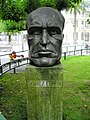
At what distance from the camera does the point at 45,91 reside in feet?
15.7

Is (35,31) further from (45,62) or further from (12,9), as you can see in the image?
(12,9)

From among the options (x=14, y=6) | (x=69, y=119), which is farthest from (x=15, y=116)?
(x=14, y=6)

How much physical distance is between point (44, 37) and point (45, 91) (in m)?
1.11

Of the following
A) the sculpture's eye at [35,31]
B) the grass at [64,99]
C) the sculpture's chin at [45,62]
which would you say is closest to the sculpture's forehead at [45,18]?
the sculpture's eye at [35,31]

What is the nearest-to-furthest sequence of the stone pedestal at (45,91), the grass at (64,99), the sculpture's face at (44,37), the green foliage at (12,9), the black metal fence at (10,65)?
1. the stone pedestal at (45,91)
2. the sculpture's face at (44,37)
3. the grass at (64,99)
4. the green foliage at (12,9)
5. the black metal fence at (10,65)

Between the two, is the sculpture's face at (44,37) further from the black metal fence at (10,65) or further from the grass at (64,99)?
the black metal fence at (10,65)

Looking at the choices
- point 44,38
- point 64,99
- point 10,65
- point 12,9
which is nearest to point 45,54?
point 44,38

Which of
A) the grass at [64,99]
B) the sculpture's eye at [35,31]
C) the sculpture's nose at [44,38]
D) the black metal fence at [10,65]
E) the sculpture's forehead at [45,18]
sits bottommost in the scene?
the grass at [64,99]

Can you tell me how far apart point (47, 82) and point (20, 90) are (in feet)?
11.0

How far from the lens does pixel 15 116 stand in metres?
5.70

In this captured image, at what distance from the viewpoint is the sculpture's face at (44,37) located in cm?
487

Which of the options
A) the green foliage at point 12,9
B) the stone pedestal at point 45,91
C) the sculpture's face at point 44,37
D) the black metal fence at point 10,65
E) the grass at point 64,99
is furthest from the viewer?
the black metal fence at point 10,65

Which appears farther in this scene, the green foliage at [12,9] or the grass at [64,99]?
the green foliage at [12,9]

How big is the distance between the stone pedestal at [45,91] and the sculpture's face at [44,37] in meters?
0.21
